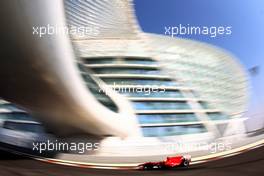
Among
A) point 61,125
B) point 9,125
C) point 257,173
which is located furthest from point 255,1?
point 9,125

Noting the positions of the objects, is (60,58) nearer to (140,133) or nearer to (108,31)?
Answer: (108,31)

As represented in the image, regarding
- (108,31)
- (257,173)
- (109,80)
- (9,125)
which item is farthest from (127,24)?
(257,173)

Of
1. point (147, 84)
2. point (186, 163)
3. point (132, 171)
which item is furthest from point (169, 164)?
point (147, 84)

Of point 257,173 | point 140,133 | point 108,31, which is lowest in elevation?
point 257,173

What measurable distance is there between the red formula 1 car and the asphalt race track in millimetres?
63

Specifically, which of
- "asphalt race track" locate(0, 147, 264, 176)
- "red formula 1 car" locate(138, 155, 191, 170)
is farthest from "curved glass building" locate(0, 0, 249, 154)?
"asphalt race track" locate(0, 147, 264, 176)

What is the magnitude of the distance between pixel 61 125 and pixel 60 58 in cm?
88

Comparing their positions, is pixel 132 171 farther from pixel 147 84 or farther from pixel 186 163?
pixel 147 84

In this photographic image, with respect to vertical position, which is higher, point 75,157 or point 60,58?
point 60,58

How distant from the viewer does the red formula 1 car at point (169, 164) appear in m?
8.27

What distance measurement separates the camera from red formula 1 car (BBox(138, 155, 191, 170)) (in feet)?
27.1

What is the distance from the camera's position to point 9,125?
848 centimetres

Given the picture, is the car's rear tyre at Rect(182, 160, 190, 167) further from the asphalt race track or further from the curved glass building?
the curved glass building

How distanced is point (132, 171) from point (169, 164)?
481 mm
